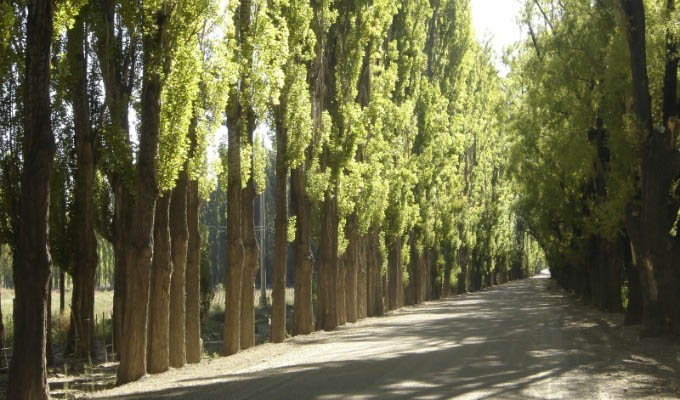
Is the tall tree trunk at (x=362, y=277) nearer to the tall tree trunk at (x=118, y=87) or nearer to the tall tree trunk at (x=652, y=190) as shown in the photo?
the tall tree trunk at (x=118, y=87)

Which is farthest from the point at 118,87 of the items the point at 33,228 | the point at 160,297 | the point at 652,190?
the point at 652,190

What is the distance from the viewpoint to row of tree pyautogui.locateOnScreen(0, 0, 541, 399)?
11859 millimetres

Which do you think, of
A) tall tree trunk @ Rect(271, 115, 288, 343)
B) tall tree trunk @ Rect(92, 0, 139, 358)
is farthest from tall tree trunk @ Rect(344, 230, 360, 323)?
tall tree trunk @ Rect(92, 0, 139, 358)

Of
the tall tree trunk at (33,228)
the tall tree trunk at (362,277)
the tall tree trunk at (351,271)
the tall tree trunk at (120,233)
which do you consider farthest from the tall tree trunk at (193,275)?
the tall tree trunk at (362,277)

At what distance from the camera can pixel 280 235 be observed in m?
21.5

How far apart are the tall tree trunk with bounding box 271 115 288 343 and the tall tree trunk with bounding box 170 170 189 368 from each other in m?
5.16

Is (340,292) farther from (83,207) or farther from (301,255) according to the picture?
(83,207)

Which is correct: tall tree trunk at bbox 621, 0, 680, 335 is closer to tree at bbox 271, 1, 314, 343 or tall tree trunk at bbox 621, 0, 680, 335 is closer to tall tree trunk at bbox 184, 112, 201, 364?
tree at bbox 271, 1, 314, 343

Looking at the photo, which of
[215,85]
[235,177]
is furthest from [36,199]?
[235,177]

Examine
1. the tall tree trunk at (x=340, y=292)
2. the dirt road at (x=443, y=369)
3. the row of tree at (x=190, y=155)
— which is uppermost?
the row of tree at (x=190, y=155)

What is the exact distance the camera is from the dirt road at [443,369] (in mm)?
10625

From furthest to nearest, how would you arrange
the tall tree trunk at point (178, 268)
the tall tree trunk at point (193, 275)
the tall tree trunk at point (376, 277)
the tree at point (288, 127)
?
the tall tree trunk at point (376, 277), the tree at point (288, 127), the tall tree trunk at point (193, 275), the tall tree trunk at point (178, 268)

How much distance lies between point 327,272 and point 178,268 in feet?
34.0

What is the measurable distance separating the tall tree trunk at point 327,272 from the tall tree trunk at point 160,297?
37.0 feet
